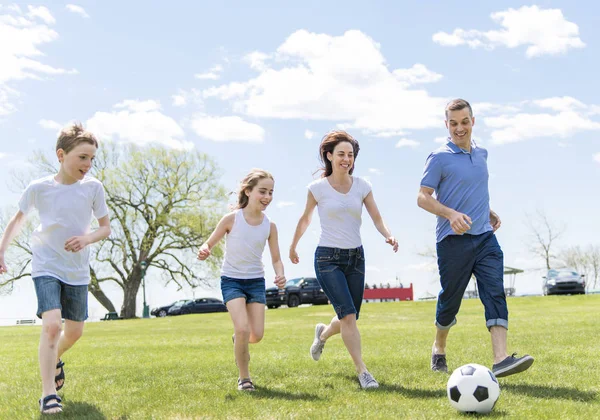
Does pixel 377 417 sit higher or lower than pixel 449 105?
lower

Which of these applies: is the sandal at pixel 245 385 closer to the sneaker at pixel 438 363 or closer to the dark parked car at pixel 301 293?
the sneaker at pixel 438 363

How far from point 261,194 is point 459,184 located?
→ 6.33 feet

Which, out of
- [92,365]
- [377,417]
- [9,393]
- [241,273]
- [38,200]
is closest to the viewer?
[377,417]

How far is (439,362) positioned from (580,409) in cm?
214

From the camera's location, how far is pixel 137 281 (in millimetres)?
46781

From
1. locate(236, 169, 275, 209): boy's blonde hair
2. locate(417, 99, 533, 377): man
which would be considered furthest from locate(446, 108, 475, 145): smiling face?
locate(236, 169, 275, 209): boy's blonde hair

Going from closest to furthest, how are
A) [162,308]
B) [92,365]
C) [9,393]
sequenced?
[9,393] → [92,365] → [162,308]

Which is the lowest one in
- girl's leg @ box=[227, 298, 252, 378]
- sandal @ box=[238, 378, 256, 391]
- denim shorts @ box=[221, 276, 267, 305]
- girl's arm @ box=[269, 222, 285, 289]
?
sandal @ box=[238, 378, 256, 391]

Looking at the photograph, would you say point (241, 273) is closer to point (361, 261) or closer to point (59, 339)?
point (361, 261)

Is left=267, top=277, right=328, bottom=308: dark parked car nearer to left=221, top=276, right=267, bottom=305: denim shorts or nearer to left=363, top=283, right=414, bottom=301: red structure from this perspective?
left=363, top=283, right=414, bottom=301: red structure

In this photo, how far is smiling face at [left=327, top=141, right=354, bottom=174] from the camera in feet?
21.2

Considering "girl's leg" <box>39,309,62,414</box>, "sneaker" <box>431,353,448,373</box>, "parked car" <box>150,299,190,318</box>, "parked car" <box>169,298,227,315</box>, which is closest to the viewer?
"girl's leg" <box>39,309,62,414</box>

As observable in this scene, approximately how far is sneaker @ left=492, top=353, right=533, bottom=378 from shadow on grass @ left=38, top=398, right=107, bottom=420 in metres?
3.22

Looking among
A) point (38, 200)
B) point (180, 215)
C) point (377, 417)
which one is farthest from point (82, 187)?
point (180, 215)
